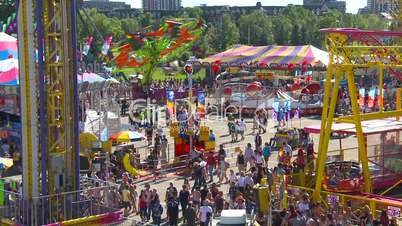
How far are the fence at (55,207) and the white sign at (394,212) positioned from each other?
704cm

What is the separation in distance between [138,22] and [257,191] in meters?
112

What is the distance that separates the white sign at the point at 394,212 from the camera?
688 inches

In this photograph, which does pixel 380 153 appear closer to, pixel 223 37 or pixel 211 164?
pixel 211 164

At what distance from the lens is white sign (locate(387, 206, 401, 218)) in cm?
1747

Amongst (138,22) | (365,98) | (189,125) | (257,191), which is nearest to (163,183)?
(189,125)

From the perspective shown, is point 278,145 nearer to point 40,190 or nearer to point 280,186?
point 280,186

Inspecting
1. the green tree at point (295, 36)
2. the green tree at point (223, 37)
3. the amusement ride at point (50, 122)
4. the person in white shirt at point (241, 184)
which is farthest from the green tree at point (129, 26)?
the amusement ride at point (50, 122)

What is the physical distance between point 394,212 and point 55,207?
8.29m

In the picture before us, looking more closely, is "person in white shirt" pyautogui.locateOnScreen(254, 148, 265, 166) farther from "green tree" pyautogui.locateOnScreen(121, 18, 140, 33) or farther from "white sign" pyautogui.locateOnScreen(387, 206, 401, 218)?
"green tree" pyautogui.locateOnScreen(121, 18, 140, 33)

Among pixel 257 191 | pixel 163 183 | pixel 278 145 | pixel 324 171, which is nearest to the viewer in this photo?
pixel 257 191

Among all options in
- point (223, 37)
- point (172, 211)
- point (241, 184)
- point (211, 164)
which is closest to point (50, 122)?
point (172, 211)

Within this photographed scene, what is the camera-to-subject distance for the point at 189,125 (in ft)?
89.5

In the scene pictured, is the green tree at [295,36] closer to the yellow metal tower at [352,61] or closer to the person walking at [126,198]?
the yellow metal tower at [352,61]

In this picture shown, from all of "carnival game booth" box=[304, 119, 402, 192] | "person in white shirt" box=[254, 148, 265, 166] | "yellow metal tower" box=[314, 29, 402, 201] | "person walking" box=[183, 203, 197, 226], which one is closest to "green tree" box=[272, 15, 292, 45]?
"person in white shirt" box=[254, 148, 265, 166]
